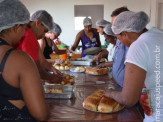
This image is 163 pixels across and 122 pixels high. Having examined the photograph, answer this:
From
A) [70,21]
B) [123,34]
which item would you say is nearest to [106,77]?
[123,34]

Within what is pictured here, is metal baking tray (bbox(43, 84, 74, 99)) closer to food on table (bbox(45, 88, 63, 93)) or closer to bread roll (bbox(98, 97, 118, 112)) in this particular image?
food on table (bbox(45, 88, 63, 93))

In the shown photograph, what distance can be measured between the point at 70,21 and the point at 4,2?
590 centimetres

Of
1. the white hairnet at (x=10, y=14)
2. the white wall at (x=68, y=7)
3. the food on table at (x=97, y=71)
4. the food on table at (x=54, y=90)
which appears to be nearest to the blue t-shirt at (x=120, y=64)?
the food on table at (x=97, y=71)

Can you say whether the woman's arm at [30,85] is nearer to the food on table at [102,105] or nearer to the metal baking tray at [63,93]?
the food on table at [102,105]

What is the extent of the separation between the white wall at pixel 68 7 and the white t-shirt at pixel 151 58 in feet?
18.7

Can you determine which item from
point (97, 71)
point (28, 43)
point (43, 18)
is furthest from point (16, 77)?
point (97, 71)

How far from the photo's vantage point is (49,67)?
2.32 metres

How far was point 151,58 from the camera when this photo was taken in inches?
43.5

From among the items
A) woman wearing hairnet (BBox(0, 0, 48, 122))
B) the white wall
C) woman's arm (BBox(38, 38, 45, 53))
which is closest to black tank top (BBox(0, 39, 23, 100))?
woman wearing hairnet (BBox(0, 0, 48, 122))

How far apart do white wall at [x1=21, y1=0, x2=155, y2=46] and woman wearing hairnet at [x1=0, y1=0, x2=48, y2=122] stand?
5.76 meters

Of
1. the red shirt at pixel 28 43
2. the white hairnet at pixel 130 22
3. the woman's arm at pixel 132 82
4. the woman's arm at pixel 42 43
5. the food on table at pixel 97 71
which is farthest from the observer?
the woman's arm at pixel 42 43

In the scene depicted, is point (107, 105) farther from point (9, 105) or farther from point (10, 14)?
point (10, 14)

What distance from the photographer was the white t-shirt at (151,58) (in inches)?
43.4

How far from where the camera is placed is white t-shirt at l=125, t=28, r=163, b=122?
1.10m
